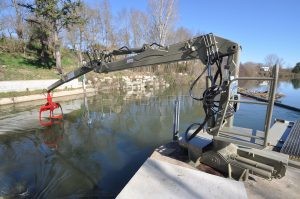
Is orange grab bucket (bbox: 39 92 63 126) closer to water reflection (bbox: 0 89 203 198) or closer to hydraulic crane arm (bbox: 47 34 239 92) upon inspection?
water reflection (bbox: 0 89 203 198)

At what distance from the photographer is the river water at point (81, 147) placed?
15.6ft

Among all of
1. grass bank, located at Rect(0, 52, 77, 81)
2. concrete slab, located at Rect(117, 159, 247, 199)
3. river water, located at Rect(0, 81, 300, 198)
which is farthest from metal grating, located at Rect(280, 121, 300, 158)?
grass bank, located at Rect(0, 52, 77, 81)

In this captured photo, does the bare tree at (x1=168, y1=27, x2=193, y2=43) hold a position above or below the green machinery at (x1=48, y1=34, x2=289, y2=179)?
above

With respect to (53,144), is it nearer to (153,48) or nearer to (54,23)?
(153,48)

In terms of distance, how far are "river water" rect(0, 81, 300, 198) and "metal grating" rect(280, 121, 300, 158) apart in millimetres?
3059

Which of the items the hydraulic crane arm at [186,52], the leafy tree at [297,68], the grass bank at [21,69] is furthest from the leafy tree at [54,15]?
the leafy tree at [297,68]

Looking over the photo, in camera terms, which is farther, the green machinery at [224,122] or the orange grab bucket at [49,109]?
the orange grab bucket at [49,109]

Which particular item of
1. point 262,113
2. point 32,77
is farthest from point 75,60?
point 262,113

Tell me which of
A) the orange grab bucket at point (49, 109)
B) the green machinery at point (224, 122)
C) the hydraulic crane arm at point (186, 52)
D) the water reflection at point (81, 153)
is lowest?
the water reflection at point (81, 153)

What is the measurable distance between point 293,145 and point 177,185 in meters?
2.85

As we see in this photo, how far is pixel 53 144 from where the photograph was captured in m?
7.07

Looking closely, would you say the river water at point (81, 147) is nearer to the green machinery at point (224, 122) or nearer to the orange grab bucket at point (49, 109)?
the orange grab bucket at point (49, 109)

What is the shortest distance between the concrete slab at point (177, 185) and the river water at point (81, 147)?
129 centimetres

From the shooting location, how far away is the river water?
474 cm
